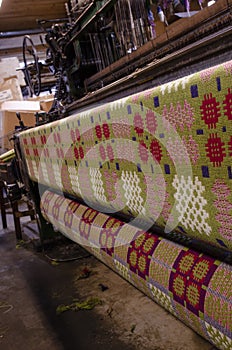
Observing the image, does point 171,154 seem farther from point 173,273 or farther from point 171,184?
point 173,273

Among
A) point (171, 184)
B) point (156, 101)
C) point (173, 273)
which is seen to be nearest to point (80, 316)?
point (173, 273)

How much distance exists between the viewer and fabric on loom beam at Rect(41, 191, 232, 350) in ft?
2.15

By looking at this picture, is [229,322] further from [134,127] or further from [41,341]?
[41,341]

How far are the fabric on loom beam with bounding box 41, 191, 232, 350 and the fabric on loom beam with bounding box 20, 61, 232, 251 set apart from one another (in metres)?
0.07

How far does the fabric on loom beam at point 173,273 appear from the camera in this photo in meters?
0.66

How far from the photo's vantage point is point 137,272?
0.95m

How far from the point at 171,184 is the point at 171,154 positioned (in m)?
0.07

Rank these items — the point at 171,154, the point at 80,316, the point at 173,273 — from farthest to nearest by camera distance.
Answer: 1. the point at 80,316
2. the point at 173,273
3. the point at 171,154

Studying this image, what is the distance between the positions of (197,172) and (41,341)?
128 cm

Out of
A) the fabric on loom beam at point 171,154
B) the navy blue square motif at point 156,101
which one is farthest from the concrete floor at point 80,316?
the navy blue square motif at point 156,101

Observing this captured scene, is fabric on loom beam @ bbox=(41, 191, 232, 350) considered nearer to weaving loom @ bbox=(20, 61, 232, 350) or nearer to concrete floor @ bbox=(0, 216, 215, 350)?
weaving loom @ bbox=(20, 61, 232, 350)

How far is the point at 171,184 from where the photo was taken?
0.72 m

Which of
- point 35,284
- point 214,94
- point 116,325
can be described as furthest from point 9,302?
point 214,94

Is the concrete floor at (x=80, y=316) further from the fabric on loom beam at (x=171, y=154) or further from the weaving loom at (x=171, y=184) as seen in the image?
the fabric on loom beam at (x=171, y=154)
